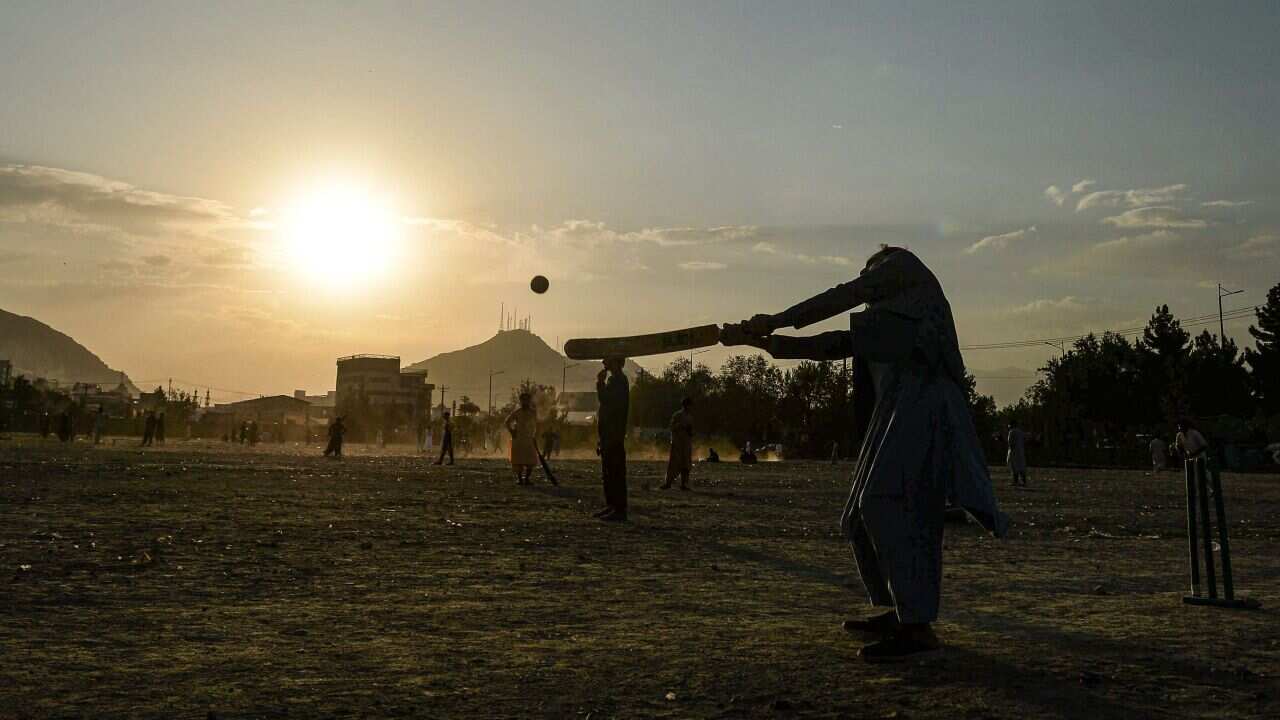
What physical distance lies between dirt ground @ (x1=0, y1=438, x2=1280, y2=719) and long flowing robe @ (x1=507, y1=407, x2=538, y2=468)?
11.3m

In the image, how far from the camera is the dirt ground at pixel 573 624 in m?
4.77

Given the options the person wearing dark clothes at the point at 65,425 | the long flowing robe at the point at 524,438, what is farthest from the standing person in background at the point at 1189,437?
the person wearing dark clothes at the point at 65,425

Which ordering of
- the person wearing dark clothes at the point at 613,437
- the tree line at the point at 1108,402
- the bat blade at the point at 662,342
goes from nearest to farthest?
the bat blade at the point at 662,342
the person wearing dark clothes at the point at 613,437
the tree line at the point at 1108,402

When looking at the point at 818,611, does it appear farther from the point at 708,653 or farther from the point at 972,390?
the point at 972,390

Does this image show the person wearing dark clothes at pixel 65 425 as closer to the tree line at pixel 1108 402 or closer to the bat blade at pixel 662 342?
the tree line at pixel 1108 402

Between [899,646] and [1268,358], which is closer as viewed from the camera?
[899,646]

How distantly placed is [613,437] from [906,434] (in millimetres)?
10447

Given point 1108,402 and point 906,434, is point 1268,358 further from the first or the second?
point 906,434

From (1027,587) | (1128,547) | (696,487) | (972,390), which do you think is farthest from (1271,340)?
(1027,587)

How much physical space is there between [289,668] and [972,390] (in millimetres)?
110793

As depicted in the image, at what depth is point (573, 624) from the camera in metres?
6.73

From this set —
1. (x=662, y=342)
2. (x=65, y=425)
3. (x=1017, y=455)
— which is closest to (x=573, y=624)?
(x=662, y=342)

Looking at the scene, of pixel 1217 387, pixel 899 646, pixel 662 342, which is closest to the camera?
pixel 899 646

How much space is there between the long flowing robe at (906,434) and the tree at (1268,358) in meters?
75.7
